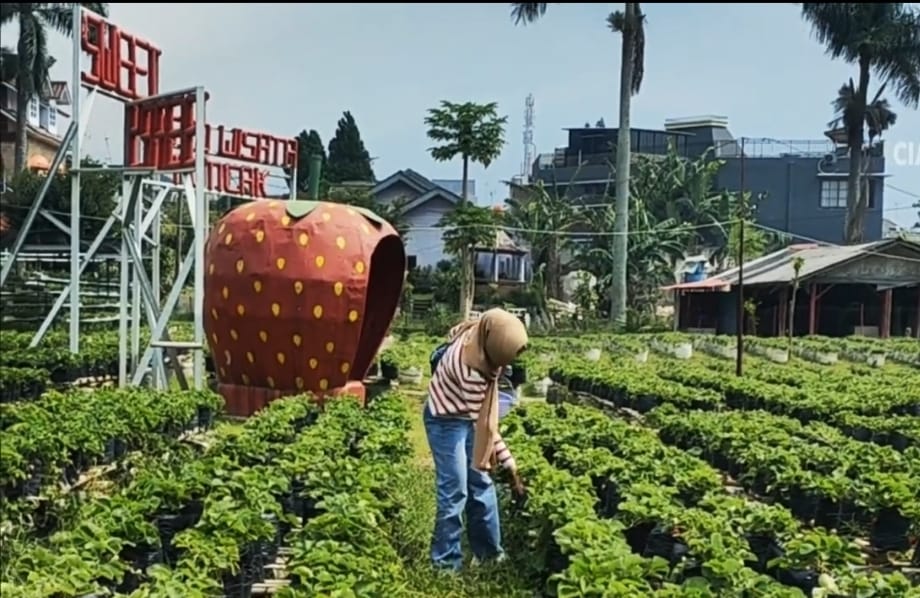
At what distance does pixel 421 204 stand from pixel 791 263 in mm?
6692

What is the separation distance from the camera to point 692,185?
879 inches

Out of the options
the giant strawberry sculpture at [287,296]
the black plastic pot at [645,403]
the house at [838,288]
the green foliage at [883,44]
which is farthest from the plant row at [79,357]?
the house at [838,288]

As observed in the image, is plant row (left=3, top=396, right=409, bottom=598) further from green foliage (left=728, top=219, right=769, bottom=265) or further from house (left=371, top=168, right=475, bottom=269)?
green foliage (left=728, top=219, right=769, bottom=265)

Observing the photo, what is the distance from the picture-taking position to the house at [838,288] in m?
9.98

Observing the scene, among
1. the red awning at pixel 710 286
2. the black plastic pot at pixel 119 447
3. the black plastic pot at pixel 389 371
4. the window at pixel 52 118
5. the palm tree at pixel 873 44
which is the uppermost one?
the palm tree at pixel 873 44

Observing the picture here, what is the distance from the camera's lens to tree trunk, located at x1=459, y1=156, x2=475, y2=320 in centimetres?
1219

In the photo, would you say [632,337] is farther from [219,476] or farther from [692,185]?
[219,476]

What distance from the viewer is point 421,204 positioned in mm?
17547

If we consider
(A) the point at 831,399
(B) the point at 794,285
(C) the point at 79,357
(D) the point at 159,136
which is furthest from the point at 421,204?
(A) the point at 831,399

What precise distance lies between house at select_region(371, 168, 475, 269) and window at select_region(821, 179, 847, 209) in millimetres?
5794

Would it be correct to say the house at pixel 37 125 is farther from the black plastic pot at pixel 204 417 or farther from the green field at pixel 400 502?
the black plastic pot at pixel 204 417

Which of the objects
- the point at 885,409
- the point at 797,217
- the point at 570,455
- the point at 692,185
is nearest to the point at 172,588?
the point at 570,455

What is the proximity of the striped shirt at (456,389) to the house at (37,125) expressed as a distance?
1.95 m

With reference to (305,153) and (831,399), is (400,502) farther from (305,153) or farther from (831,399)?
(305,153)
